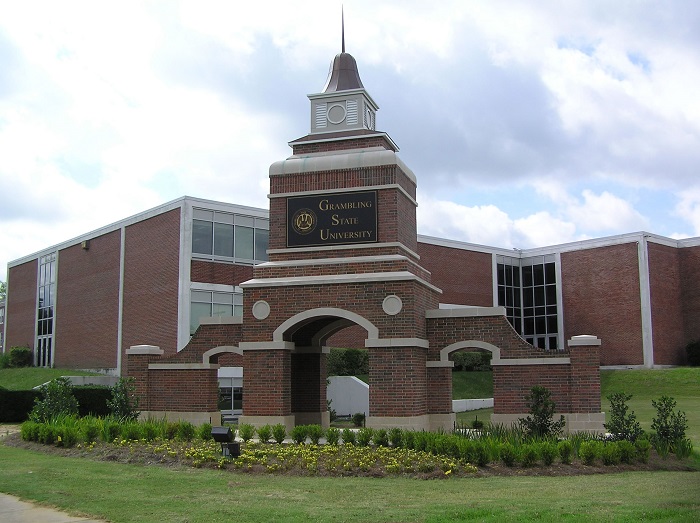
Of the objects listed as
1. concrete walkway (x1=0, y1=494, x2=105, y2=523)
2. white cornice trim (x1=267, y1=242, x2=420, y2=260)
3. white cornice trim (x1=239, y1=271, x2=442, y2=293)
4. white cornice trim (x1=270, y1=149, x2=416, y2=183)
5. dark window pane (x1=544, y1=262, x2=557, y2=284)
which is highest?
dark window pane (x1=544, y1=262, x2=557, y2=284)

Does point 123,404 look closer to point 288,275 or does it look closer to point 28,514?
point 288,275

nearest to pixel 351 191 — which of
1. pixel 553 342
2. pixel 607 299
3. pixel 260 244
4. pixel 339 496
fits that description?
pixel 339 496

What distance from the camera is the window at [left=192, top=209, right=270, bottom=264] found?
34.1 metres

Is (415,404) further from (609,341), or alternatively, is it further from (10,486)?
(609,341)

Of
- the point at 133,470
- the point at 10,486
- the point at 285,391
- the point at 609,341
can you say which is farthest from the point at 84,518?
the point at 609,341

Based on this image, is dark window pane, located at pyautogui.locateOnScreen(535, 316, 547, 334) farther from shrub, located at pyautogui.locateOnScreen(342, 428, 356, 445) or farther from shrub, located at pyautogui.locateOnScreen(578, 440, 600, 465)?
shrub, located at pyautogui.locateOnScreen(578, 440, 600, 465)

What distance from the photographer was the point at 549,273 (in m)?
52.2

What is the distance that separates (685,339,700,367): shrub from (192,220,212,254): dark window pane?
29679 millimetres

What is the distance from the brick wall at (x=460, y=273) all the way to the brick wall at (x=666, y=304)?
1035cm

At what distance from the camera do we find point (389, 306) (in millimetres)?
19172

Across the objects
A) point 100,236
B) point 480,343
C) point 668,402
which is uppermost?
point 100,236

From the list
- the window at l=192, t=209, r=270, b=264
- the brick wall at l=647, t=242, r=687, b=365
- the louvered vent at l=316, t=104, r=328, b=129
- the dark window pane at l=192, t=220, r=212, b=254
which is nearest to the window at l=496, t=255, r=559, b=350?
the brick wall at l=647, t=242, r=687, b=365

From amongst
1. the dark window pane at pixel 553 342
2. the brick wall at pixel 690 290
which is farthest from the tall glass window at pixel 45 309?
the brick wall at pixel 690 290

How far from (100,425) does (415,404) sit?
716 centimetres
